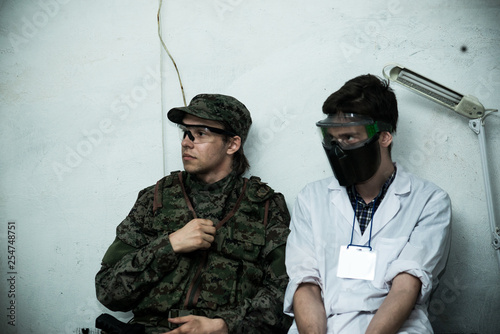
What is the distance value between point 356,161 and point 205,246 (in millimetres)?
807

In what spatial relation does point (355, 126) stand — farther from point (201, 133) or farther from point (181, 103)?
point (181, 103)

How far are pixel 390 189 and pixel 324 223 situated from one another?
1.12 ft

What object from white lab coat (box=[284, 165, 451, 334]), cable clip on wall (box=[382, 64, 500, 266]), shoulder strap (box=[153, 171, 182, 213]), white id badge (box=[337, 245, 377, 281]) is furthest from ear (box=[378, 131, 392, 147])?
shoulder strap (box=[153, 171, 182, 213])

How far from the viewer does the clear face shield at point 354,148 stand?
86.7 inches

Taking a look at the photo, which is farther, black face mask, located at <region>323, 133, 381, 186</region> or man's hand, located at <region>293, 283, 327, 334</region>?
black face mask, located at <region>323, 133, 381, 186</region>

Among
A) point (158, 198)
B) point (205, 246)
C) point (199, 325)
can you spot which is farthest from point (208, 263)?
point (158, 198)

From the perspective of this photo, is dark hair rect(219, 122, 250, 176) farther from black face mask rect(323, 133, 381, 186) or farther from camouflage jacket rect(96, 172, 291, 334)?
black face mask rect(323, 133, 381, 186)

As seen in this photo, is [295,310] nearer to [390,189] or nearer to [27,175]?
[390,189]

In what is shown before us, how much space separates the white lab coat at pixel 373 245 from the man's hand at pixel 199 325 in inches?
12.7

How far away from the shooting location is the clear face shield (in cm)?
220

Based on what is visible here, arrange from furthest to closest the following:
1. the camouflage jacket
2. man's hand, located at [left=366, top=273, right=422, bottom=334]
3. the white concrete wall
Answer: the white concrete wall
the camouflage jacket
man's hand, located at [left=366, top=273, right=422, bottom=334]

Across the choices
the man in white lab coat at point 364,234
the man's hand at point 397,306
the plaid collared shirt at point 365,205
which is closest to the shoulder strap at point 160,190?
the man in white lab coat at point 364,234

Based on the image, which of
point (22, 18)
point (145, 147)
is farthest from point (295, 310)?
point (22, 18)

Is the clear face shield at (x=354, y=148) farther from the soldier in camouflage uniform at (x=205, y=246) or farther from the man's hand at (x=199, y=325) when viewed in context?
the man's hand at (x=199, y=325)
